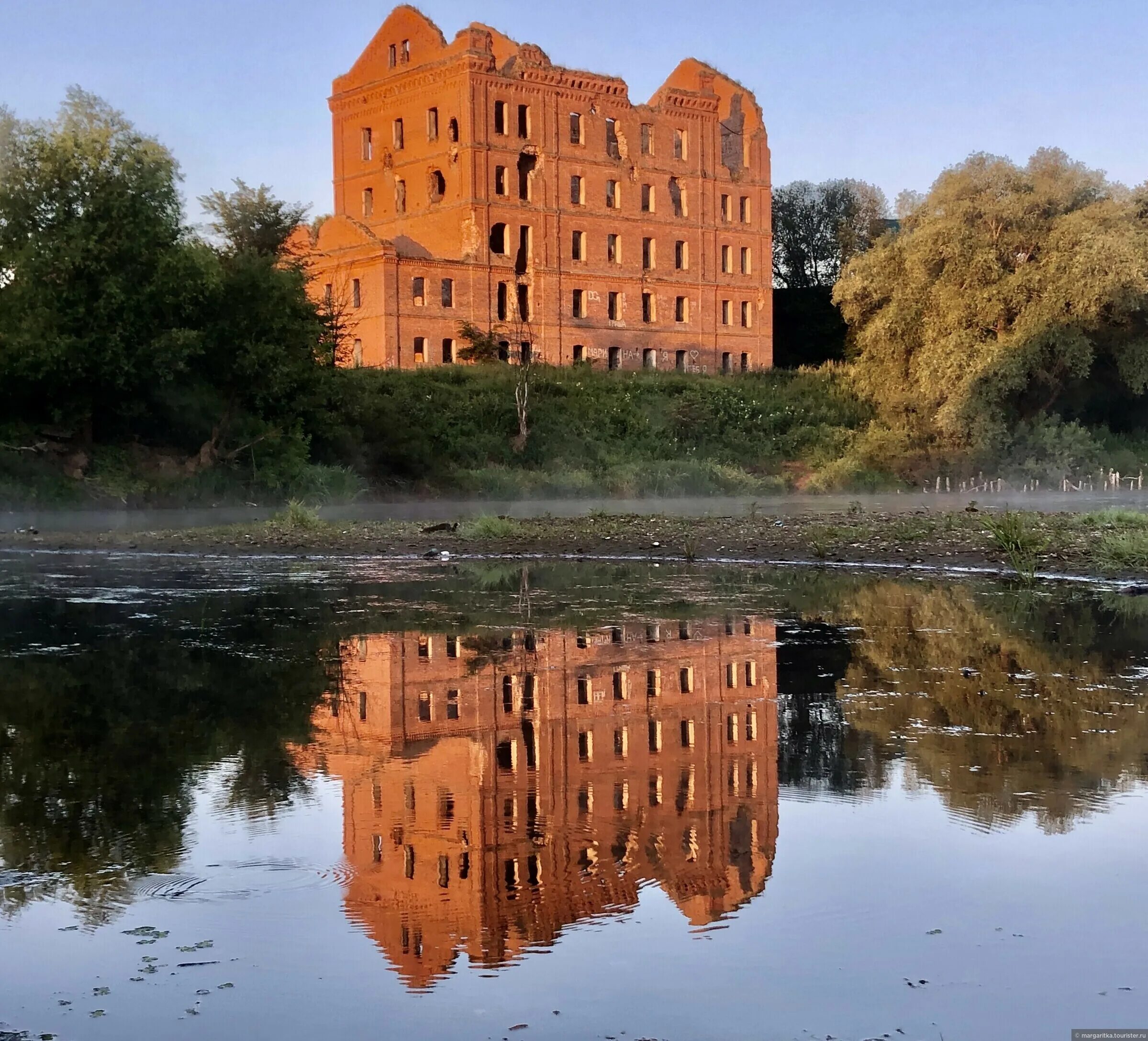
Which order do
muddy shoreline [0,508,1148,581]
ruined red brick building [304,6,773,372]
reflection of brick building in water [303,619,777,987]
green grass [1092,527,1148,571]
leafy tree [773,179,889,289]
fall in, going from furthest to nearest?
1. leafy tree [773,179,889,289]
2. ruined red brick building [304,6,773,372]
3. muddy shoreline [0,508,1148,581]
4. green grass [1092,527,1148,571]
5. reflection of brick building in water [303,619,777,987]

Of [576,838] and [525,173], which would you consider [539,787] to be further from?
[525,173]

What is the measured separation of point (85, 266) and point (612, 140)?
127ft

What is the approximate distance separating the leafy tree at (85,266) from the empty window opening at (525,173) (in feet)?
99.1

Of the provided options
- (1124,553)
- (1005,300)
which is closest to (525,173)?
(1005,300)

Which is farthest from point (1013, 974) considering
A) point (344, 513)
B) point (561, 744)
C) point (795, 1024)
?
point (344, 513)

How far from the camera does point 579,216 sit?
63.5 meters

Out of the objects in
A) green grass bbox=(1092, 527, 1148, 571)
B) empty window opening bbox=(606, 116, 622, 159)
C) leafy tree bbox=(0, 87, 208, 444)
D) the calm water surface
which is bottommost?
the calm water surface

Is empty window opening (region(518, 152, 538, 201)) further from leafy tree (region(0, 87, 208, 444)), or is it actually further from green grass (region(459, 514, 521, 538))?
green grass (region(459, 514, 521, 538))

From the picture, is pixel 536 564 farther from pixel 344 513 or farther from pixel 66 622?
pixel 344 513

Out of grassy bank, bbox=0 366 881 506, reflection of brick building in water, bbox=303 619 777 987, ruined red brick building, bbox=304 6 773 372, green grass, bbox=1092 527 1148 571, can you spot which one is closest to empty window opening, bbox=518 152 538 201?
ruined red brick building, bbox=304 6 773 372

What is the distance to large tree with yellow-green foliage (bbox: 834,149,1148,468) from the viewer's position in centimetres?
4791

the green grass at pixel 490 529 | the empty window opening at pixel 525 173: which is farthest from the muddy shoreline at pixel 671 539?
the empty window opening at pixel 525 173

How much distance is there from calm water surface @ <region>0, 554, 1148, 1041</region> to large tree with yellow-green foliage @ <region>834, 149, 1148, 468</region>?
39250 mm

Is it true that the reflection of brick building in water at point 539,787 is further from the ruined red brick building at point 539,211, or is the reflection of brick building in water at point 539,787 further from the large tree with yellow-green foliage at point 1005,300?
the ruined red brick building at point 539,211
